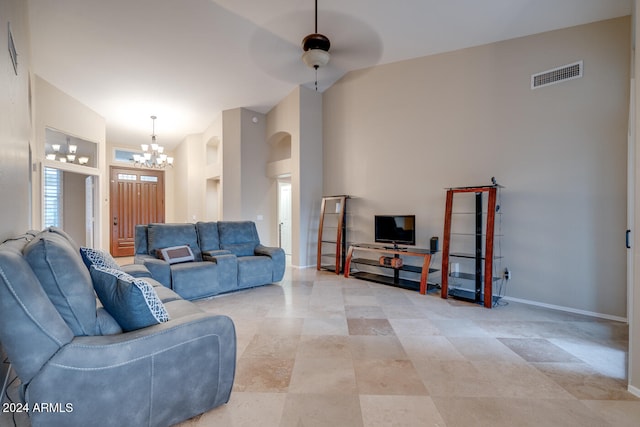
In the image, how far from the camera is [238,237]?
15.6ft

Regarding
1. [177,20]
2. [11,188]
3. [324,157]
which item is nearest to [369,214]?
[324,157]

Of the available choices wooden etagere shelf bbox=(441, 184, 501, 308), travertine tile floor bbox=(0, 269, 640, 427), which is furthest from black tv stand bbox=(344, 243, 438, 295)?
travertine tile floor bbox=(0, 269, 640, 427)

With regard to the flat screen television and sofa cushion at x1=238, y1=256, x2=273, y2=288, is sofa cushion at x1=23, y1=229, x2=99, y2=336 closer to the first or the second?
sofa cushion at x1=238, y1=256, x2=273, y2=288

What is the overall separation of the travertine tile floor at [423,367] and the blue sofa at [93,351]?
29 cm

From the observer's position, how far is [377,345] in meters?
2.50

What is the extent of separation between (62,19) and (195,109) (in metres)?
2.89

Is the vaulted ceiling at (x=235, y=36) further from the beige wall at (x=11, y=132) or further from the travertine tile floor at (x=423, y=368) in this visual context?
the travertine tile floor at (x=423, y=368)

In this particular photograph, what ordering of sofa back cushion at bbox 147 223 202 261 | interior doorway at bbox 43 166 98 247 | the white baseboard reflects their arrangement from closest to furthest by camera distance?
the white baseboard → sofa back cushion at bbox 147 223 202 261 → interior doorway at bbox 43 166 98 247

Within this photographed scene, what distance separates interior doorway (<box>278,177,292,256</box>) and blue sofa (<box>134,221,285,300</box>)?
2.42 metres

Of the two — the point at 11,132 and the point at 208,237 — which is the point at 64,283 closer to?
the point at 11,132

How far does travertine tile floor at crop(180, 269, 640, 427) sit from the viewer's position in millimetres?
1652

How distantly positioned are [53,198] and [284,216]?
4913 millimetres

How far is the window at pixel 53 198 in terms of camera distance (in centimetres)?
568

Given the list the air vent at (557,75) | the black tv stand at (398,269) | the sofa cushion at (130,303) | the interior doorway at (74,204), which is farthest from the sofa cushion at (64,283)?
the interior doorway at (74,204)
